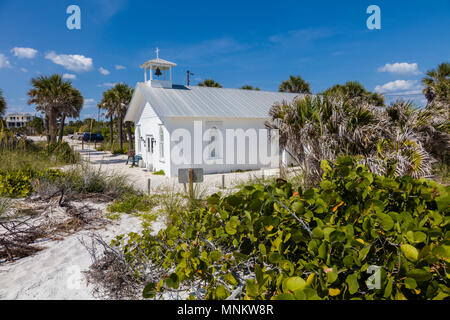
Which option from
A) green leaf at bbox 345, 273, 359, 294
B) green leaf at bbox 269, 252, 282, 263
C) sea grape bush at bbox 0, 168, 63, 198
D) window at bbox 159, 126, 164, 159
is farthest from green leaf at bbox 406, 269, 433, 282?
window at bbox 159, 126, 164, 159

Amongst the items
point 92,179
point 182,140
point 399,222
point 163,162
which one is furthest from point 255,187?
point 163,162

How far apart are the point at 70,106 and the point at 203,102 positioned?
45.9ft

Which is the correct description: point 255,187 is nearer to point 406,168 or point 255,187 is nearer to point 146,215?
point 146,215

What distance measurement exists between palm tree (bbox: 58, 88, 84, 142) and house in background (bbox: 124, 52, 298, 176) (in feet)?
25.4

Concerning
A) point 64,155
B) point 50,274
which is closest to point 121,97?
point 64,155

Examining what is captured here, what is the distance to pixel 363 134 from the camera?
6809mm

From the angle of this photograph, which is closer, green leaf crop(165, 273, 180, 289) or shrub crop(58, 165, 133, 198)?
green leaf crop(165, 273, 180, 289)

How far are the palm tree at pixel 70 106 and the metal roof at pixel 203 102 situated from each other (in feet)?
21.4

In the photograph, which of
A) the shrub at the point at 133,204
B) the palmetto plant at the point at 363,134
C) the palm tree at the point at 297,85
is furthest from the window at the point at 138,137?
the palm tree at the point at 297,85

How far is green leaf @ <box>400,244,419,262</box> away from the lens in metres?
1.57

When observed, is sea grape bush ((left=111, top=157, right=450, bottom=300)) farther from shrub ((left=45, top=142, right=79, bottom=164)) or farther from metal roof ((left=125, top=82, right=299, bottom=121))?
metal roof ((left=125, top=82, right=299, bottom=121))

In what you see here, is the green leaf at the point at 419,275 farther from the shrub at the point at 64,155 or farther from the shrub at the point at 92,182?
the shrub at the point at 64,155

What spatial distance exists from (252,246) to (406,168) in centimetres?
564

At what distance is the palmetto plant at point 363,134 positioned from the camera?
21.1 feet
